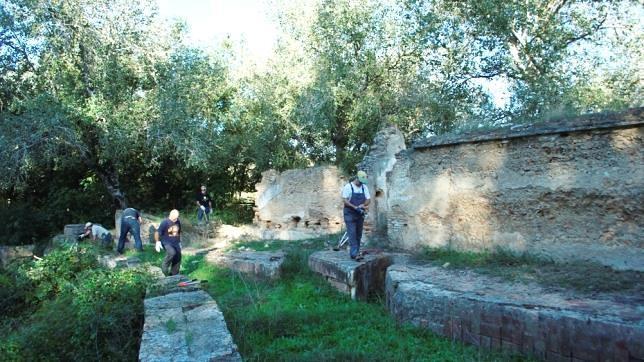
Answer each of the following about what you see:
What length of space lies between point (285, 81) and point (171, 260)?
9.89m

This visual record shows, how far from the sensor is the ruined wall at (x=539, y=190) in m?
5.97

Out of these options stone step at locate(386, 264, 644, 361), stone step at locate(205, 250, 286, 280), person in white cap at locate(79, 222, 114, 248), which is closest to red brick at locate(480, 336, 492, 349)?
stone step at locate(386, 264, 644, 361)

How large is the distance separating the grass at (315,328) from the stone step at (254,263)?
24 centimetres

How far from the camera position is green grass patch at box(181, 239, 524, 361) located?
15.6ft

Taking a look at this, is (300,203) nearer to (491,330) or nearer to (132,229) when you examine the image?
(132,229)

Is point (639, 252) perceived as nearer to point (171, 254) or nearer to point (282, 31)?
point (171, 254)

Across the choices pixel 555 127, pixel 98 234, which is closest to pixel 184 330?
pixel 555 127

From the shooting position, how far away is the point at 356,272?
723 centimetres

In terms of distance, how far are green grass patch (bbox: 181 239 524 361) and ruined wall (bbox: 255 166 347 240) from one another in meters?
5.70

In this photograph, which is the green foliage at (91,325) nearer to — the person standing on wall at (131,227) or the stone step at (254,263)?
the stone step at (254,263)

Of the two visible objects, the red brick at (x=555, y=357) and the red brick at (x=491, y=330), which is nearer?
the red brick at (x=555, y=357)

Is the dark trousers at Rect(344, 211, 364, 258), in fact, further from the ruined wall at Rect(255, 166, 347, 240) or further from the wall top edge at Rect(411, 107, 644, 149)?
the ruined wall at Rect(255, 166, 347, 240)

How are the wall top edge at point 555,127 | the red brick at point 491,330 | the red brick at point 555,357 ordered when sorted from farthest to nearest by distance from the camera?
the wall top edge at point 555,127
the red brick at point 491,330
the red brick at point 555,357

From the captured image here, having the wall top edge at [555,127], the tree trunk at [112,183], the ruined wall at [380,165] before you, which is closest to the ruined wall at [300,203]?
the ruined wall at [380,165]
